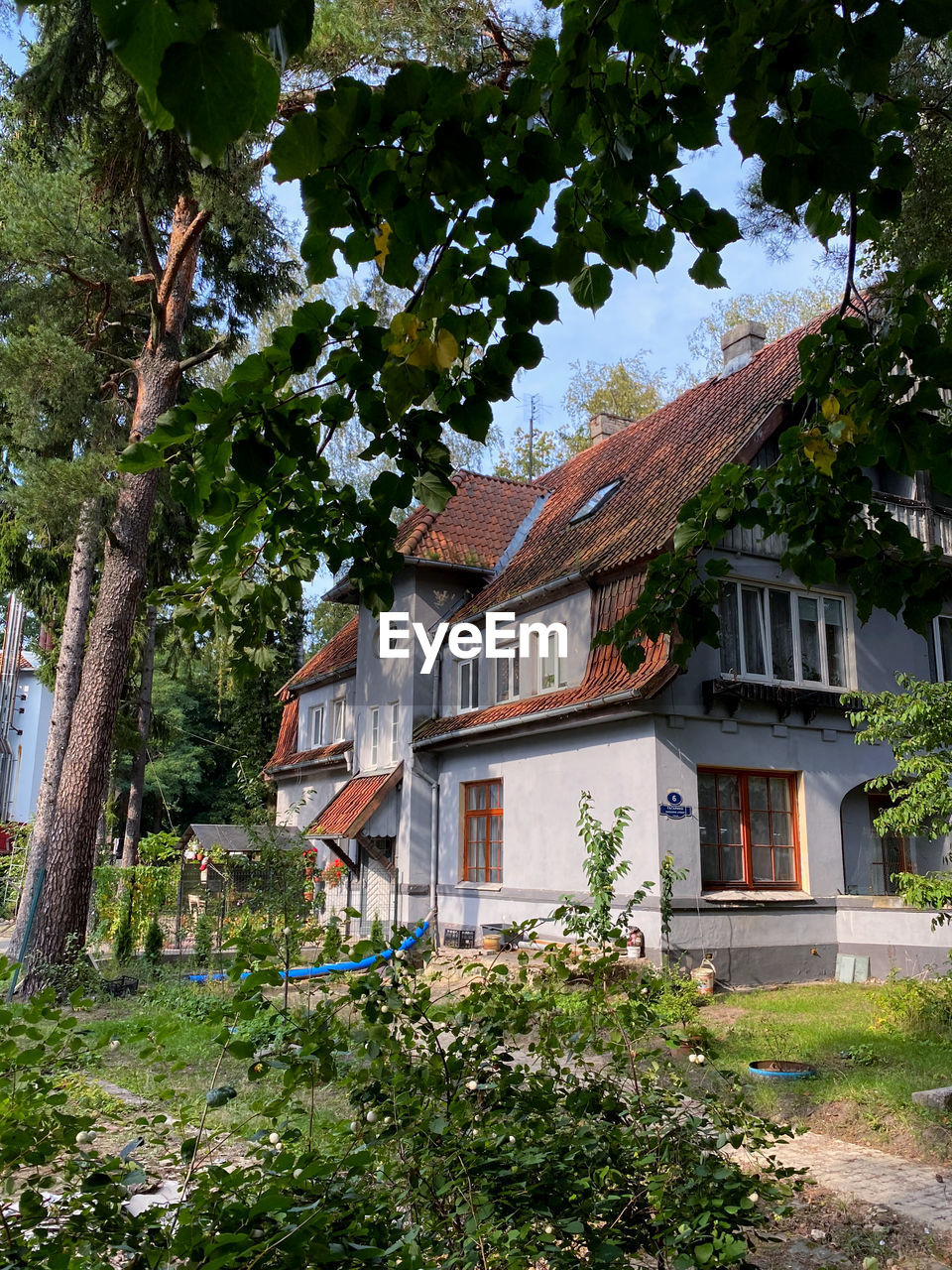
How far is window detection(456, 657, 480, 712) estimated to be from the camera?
58.0 ft

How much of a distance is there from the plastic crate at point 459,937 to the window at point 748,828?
186 inches

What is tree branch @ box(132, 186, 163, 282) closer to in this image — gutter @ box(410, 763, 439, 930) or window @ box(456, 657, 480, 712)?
window @ box(456, 657, 480, 712)

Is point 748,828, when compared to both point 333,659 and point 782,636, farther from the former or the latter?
point 333,659

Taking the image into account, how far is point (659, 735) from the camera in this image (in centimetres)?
1286

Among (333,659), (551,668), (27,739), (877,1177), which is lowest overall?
(877,1177)

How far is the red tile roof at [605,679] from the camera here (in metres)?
12.3

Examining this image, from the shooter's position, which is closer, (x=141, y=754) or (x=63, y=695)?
(x=63, y=695)

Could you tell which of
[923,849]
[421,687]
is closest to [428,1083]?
[923,849]

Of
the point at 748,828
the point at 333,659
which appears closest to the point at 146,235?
the point at 748,828

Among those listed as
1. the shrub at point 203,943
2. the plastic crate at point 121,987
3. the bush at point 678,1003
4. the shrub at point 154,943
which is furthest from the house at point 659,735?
the plastic crate at point 121,987

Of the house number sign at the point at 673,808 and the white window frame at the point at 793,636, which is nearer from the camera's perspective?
the house number sign at the point at 673,808

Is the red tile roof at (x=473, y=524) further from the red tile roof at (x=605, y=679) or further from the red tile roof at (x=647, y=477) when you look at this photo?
the red tile roof at (x=605, y=679)

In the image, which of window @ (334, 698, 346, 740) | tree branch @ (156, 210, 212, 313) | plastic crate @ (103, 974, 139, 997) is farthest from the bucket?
window @ (334, 698, 346, 740)

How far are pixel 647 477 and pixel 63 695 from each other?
9.88 meters
